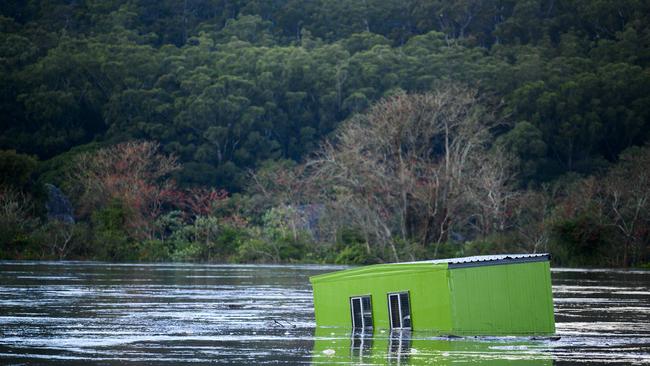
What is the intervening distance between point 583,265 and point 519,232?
4315mm

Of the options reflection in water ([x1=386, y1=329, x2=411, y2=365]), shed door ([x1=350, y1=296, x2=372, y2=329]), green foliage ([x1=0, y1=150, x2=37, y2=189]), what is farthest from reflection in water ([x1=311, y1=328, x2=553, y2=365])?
green foliage ([x1=0, y1=150, x2=37, y2=189])

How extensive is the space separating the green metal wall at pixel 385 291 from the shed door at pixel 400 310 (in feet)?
0.48

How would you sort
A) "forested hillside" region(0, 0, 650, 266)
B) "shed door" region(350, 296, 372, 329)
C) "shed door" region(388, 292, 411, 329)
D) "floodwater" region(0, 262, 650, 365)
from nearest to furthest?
"floodwater" region(0, 262, 650, 365)
"shed door" region(388, 292, 411, 329)
"shed door" region(350, 296, 372, 329)
"forested hillside" region(0, 0, 650, 266)

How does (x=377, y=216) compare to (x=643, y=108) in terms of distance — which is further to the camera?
(x=643, y=108)

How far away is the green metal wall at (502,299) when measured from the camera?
25391 mm

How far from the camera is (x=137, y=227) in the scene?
75250 mm

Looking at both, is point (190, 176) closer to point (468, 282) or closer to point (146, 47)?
point (146, 47)

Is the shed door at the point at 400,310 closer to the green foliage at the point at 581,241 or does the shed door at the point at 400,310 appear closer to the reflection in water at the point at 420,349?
the reflection in water at the point at 420,349

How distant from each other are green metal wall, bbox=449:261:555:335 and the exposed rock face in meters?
56.7

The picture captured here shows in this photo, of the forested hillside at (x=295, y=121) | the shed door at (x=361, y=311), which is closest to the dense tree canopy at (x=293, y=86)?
the forested hillside at (x=295, y=121)

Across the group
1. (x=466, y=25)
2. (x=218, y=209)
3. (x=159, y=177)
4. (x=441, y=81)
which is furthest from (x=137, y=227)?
(x=466, y=25)

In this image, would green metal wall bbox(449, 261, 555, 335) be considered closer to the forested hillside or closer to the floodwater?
the floodwater

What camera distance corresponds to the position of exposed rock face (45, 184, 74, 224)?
7956 centimetres

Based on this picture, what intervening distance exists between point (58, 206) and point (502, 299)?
59162mm
